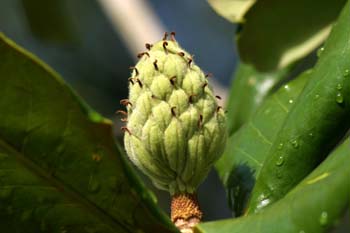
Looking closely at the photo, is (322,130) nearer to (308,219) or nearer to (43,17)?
(308,219)

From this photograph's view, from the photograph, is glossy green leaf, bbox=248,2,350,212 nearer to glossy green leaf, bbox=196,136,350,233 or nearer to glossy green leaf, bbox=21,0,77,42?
glossy green leaf, bbox=196,136,350,233

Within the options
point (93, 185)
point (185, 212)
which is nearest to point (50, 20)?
point (185, 212)

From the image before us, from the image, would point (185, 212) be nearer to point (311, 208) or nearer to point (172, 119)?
point (172, 119)

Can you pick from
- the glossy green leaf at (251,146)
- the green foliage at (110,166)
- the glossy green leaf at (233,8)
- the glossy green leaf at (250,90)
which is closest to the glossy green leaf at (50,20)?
the glossy green leaf at (250,90)

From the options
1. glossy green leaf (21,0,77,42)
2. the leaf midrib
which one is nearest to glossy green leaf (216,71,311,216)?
the leaf midrib

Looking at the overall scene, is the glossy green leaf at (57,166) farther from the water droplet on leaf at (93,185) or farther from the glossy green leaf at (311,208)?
the glossy green leaf at (311,208)

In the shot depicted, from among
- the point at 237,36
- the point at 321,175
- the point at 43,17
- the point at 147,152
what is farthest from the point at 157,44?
the point at 43,17
